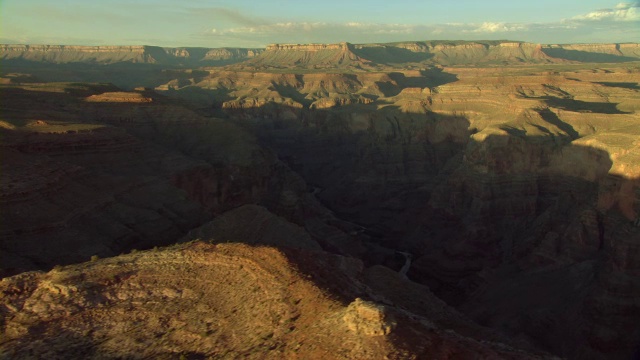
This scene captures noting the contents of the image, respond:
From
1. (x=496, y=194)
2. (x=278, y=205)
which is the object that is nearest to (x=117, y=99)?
(x=278, y=205)

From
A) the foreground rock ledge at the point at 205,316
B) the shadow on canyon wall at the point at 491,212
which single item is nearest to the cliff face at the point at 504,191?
the shadow on canyon wall at the point at 491,212

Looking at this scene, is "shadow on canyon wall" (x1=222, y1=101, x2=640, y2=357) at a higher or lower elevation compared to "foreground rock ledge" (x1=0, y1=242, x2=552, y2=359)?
lower

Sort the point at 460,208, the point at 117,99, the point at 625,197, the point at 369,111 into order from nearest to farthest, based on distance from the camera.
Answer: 1. the point at 625,197
2. the point at 460,208
3. the point at 117,99
4. the point at 369,111

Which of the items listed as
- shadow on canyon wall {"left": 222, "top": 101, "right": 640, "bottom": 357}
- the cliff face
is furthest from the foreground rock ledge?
the cliff face

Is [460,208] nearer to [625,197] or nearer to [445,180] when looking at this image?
[445,180]

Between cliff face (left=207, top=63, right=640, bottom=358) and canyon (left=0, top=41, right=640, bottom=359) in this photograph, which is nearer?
canyon (left=0, top=41, right=640, bottom=359)

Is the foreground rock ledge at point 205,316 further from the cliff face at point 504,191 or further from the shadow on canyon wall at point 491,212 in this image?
the cliff face at point 504,191

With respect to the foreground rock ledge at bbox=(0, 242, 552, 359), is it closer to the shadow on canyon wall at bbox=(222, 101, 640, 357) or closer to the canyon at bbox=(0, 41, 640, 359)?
the canyon at bbox=(0, 41, 640, 359)

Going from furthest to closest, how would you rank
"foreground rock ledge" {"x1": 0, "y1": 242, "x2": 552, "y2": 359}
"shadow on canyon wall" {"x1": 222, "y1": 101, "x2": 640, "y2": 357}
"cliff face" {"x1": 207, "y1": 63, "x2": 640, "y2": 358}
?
"shadow on canyon wall" {"x1": 222, "y1": 101, "x2": 640, "y2": 357}
"cliff face" {"x1": 207, "y1": 63, "x2": 640, "y2": 358}
"foreground rock ledge" {"x1": 0, "y1": 242, "x2": 552, "y2": 359}
